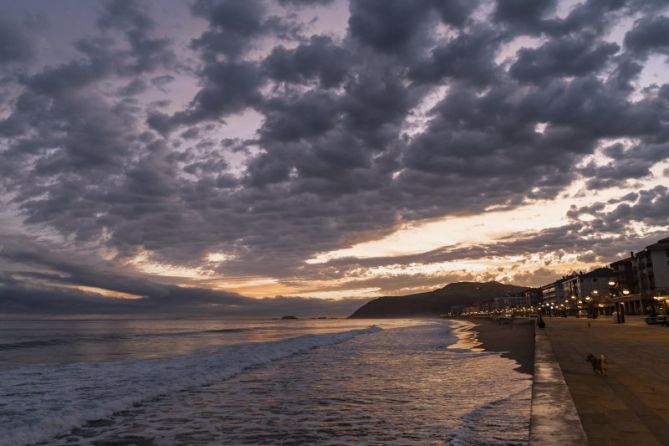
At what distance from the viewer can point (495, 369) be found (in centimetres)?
2089

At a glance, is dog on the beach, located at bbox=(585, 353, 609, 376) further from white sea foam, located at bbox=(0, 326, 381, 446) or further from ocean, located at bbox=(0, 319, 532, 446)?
white sea foam, located at bbox=(0, 326, 381, 446)

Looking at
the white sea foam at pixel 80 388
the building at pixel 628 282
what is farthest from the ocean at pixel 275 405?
the building at pixel 628 282

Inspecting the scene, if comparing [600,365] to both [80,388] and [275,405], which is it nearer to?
[275,405]

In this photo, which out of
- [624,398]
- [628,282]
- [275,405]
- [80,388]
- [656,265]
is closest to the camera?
[624,398]

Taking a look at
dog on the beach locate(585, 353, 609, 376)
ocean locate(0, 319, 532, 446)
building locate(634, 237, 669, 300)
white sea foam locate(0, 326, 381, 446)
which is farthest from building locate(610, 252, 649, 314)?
dog on the beach locate(585, 353, 609, 376)

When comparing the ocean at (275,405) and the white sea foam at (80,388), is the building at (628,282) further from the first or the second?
the white sea foam at (80,388)

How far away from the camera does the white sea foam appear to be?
12.7 metres

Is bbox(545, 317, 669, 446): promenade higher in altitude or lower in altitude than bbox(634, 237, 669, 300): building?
lower

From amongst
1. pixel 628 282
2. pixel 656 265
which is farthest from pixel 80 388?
pixel 628 282

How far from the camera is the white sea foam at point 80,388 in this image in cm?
1274

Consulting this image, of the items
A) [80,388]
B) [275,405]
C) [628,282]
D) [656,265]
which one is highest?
[656,265]

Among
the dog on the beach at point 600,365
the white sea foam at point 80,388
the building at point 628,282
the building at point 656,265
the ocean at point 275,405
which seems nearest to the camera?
the ocean at point 275,405

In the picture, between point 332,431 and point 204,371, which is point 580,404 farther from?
point 204,371

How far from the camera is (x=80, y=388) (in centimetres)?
1931
